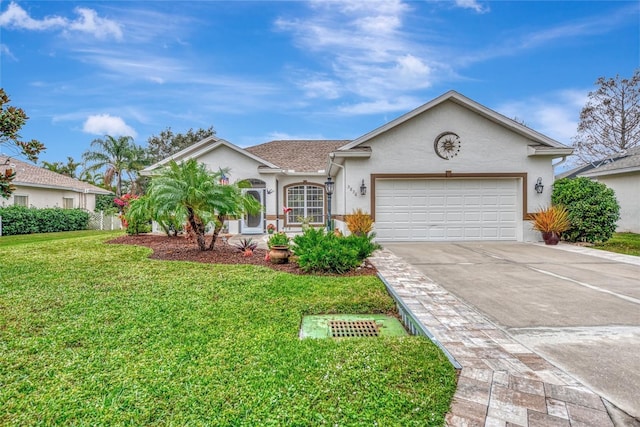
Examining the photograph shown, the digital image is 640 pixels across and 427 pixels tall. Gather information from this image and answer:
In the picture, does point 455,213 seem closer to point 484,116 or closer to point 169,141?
point 484,116

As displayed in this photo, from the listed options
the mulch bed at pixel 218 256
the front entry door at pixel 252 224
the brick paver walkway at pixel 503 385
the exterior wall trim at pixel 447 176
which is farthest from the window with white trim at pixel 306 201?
the brick paver walkway at pixel 503 385

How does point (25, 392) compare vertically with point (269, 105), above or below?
below

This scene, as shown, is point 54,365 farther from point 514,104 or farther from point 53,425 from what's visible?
point 514,104

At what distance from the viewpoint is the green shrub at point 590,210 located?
34.3ft

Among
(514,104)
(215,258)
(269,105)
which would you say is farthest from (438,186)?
(514,104)

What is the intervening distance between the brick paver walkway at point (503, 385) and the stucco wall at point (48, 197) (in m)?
22.5

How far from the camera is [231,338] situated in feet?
11.5

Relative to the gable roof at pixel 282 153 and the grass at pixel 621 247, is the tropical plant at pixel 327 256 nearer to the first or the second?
the grass at pixel 621 247

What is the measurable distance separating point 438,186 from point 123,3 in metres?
11.9

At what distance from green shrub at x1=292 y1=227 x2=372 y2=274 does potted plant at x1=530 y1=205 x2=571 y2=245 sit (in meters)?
7.52

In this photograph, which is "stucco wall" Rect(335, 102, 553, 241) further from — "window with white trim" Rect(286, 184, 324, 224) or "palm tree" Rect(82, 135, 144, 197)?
"palm tree" Rect(82, 135, 144, 197)

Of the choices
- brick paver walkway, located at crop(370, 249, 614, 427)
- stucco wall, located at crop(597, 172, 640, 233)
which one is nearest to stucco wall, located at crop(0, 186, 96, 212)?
brick paver walkway, located at crop(370, 249, 614, 427)

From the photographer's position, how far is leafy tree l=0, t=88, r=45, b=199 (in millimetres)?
A: 6391

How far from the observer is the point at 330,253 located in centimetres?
648
